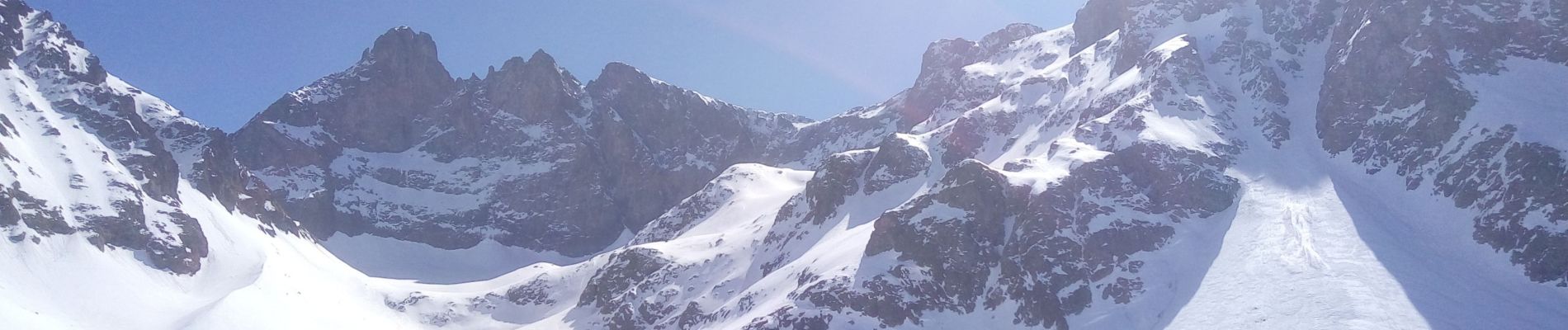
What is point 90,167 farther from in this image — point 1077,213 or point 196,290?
point 1077,213

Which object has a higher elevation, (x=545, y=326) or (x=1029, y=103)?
(x=1029, y=103)

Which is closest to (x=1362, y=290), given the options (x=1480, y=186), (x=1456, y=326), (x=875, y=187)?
(x=1456, y=326)

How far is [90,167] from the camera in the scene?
137875mm

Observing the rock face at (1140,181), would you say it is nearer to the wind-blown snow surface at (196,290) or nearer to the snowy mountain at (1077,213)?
the snowy mountain at (1077,213)

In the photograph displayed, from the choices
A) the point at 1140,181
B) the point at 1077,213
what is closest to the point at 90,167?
the point at 1077,213

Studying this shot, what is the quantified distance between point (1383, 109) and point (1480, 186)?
19.6 meters

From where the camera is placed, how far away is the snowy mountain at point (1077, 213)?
9931 cm

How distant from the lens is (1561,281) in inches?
3570

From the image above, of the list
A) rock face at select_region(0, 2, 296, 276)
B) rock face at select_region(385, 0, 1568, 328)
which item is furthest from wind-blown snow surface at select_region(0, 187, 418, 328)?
rock face at select_region(385, 0, 1568, 328)

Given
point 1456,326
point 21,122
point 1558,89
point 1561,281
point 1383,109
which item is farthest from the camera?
point 21,122

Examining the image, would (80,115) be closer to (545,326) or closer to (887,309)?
(545,326)

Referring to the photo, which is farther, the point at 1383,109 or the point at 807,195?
the point at 807,195

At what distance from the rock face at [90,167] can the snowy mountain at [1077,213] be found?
1.27 feet

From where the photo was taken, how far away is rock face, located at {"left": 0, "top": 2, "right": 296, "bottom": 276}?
12788 centimetres
